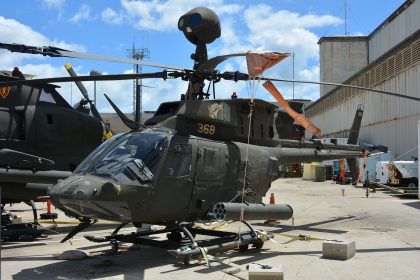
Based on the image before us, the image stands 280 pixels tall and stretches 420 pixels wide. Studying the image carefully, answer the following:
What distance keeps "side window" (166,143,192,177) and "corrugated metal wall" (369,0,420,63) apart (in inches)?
1403

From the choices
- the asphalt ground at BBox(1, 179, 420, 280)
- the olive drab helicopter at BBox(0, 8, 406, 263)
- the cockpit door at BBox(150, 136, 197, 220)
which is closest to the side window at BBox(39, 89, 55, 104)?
the olive drab helicopter at BBox(0, 8, 406, 263)

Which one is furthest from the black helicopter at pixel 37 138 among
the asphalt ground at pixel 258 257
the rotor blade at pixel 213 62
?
the rotor blade at pixel 213 62

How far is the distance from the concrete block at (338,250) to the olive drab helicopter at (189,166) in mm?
1140

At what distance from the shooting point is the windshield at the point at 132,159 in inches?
Answer: 295

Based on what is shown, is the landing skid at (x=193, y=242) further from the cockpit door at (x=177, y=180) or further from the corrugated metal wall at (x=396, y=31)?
the corrugated metal wall at (x=396, y=31)

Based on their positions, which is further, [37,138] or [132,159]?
[37,138]

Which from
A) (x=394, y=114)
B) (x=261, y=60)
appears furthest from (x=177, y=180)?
(x=394, y=114)

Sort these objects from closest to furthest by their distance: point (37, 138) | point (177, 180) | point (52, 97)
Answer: point (177, 180), point (37, 138), point (52, 97)

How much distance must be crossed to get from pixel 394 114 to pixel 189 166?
2478cm

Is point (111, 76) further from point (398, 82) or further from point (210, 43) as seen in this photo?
point (398, 82)

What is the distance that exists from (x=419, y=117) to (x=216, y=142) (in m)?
19.9

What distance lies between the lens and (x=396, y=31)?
1763 inches

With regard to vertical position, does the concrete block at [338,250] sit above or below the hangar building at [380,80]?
below

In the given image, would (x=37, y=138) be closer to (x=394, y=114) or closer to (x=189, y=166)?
(x=189, y=166)
